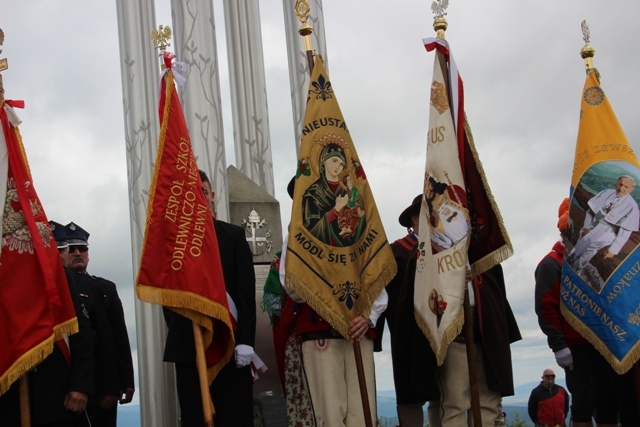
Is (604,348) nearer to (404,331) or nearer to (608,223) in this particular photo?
(608,223)

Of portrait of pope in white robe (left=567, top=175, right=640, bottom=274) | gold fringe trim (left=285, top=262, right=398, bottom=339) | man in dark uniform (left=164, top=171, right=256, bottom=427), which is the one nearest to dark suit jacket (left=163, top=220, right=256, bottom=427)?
man in dark uniform (left=164, top=171, right=256, bottom=427)

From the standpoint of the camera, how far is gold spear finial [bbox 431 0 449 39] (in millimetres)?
6000

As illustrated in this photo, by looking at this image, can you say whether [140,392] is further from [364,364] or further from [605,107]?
[605,107]

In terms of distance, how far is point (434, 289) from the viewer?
564 cm

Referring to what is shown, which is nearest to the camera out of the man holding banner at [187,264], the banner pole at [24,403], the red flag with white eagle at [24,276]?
the banner pole at [24,403]

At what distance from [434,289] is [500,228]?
58 centimetres

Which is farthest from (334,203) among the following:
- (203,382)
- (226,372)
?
(203,382)

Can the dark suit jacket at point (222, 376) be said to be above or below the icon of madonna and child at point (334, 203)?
below

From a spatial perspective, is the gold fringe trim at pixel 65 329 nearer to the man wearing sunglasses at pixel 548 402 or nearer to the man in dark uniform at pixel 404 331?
the man in dark uniform at pixel 404 331

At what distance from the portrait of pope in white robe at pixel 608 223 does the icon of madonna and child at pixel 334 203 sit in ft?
5.44

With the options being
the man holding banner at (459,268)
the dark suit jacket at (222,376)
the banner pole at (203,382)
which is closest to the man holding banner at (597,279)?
the man holding banner at (459,268)

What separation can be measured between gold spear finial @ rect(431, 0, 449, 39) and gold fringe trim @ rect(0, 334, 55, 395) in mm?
3057

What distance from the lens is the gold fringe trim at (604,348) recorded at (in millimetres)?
6074

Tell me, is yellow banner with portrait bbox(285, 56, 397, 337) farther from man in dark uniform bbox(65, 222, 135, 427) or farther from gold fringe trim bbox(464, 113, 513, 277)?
man in dark uniform bbox(65, 222, 135, 427)
